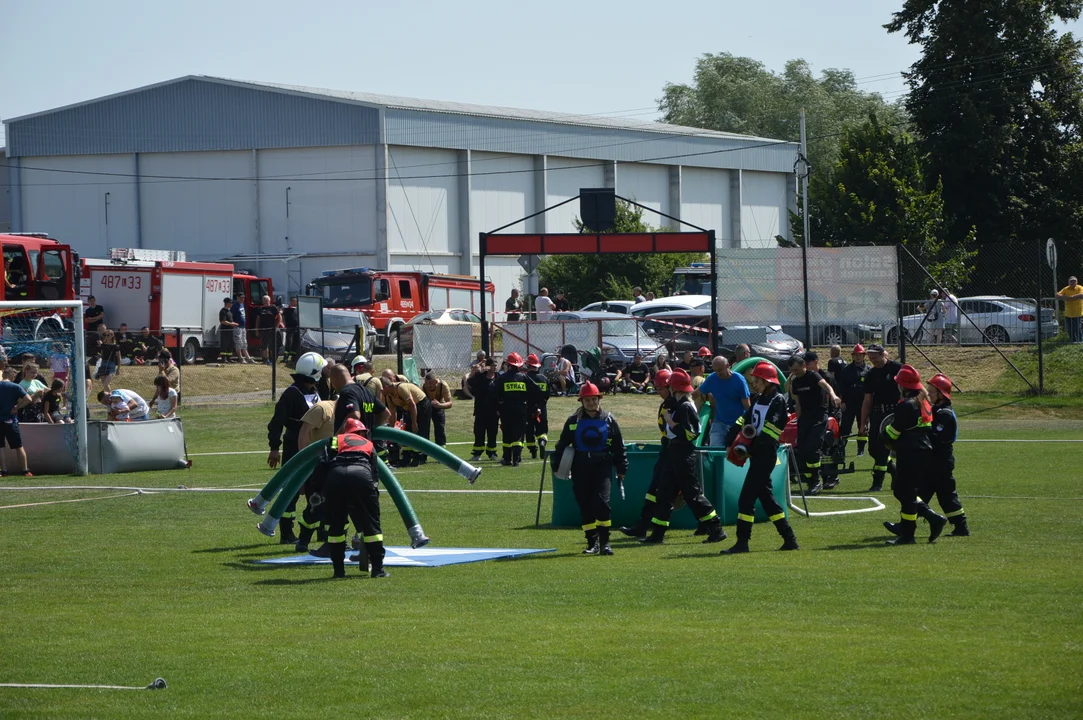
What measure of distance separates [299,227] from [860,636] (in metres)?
54.0

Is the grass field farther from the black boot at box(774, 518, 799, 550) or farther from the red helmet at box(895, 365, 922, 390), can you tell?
the red helmet at box(895, 365, 922, 390)

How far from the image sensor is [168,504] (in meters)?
18.1

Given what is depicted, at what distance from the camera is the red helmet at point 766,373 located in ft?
43.8

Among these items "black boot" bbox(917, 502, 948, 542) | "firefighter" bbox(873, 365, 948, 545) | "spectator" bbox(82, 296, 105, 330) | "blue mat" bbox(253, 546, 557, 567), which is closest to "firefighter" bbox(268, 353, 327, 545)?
"blue mat" bbox(253, 546, 557, 567)

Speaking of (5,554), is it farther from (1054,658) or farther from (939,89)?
(939,89)

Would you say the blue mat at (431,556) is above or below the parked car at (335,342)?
below

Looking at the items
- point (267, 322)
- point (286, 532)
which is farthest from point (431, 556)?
point (267, 322)

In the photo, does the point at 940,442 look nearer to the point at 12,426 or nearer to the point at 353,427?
the point at 353,427

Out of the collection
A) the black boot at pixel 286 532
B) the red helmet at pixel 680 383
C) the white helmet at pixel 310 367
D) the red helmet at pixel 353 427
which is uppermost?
the white helmet at pixel 310 367

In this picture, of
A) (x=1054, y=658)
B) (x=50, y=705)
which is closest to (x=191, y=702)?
(x=50, y=705)

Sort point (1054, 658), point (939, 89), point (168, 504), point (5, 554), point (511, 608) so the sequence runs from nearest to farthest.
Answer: point (1054, 658)
point (511, 608)
point (5, 554)
point (168, 504)
point (939, 89)

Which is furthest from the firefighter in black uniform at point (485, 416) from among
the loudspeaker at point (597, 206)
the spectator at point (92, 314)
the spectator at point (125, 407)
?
the spectator at point (92, 314)

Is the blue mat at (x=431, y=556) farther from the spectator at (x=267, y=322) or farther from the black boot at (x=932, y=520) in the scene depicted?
the spectator at (x=267, y=322)

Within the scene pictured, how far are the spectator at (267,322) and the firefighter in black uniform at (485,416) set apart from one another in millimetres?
15724
